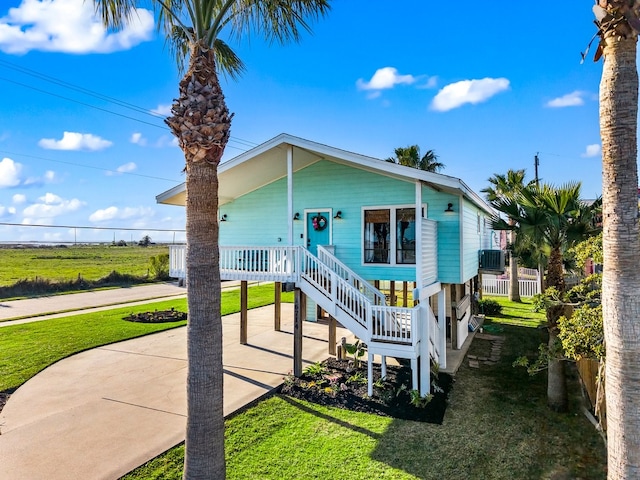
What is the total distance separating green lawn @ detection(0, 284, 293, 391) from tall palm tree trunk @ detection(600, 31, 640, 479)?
11276 millimetres

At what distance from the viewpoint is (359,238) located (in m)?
10.7

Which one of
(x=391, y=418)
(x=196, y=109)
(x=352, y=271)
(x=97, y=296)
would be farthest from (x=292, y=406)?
(x=97, y=296)

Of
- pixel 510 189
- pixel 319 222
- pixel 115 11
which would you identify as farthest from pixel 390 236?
pixel 510 189

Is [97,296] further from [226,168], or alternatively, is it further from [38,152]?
[226,168]

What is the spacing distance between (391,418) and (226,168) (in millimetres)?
7264

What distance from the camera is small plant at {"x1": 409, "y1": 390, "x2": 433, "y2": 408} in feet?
26.3

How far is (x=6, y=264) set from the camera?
26891 mm

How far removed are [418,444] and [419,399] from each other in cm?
174

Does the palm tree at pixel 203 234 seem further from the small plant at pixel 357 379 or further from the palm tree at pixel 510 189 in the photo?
the palm tree at pixel 510 189

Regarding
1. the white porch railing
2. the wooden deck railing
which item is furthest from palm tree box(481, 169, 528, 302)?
the white porch railing

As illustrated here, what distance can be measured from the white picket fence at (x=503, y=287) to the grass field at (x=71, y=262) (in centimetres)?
2346

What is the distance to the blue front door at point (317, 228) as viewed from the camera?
11289 millimetres

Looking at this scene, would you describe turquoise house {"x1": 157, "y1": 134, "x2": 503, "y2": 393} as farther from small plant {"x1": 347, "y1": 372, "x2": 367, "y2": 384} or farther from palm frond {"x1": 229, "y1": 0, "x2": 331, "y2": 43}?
palm frond {"x1": 229, "y1": 0, "x2": 331, "y2": 43}

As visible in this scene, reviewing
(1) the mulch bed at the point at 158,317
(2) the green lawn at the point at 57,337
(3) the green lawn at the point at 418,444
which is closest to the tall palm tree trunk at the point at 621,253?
(3) the green lawn at the point at 418,444
